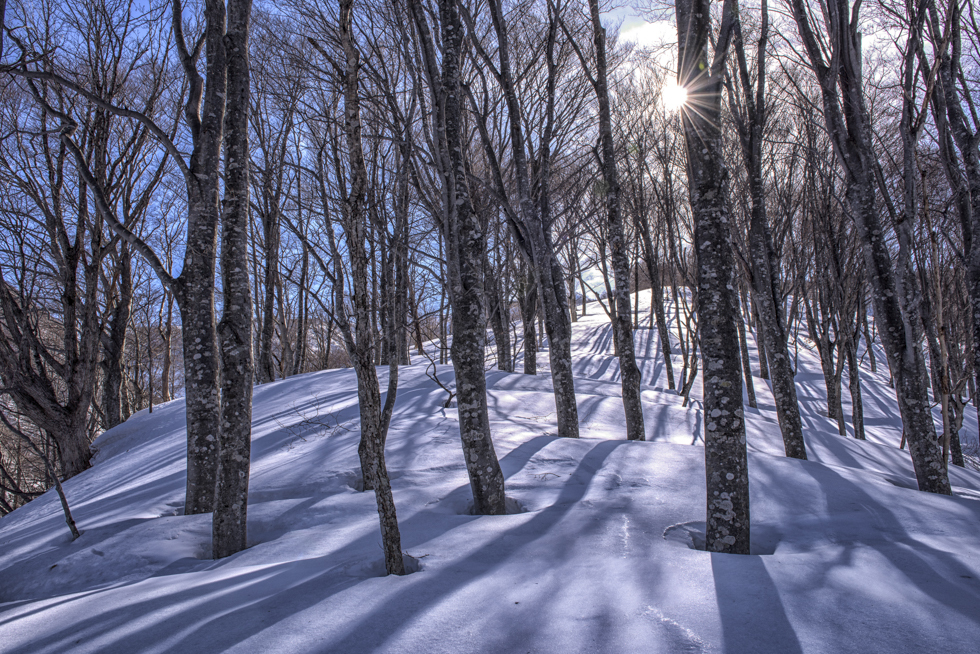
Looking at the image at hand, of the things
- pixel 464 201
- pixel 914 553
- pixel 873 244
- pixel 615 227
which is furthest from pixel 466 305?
pixel 873 244

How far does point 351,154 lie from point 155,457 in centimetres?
676

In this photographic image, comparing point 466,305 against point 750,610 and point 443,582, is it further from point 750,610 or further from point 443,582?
point 750,610

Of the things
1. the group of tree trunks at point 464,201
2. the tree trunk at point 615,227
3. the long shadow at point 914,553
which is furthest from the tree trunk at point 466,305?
the tree trunk at point 615,227

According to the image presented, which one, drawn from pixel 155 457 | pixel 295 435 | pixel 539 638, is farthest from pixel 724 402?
pixel 155 457

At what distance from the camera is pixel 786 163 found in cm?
1048

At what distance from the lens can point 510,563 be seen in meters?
2.73

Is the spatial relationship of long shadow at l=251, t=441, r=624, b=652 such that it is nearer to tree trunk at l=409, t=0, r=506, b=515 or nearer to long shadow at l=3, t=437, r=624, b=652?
long shadow at l=3, t=437, r=624, b=652

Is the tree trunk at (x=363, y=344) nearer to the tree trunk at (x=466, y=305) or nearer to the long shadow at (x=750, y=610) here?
the tree trunk at (x=466, y=305)

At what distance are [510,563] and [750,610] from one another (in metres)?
1.24

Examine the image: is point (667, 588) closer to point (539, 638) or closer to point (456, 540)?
point (539, 638)

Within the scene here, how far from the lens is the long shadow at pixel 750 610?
1872 mm

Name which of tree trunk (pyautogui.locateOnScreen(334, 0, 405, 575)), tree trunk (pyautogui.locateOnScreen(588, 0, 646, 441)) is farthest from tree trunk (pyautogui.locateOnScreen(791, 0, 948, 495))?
tree trunk (pyautogui.locateOnScreen(334, 0, 405, 575))

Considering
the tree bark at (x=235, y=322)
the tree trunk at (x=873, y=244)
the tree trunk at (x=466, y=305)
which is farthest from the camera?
the tree trunk at (x=873, y=244)

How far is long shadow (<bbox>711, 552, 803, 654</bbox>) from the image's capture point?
1.87 metres
